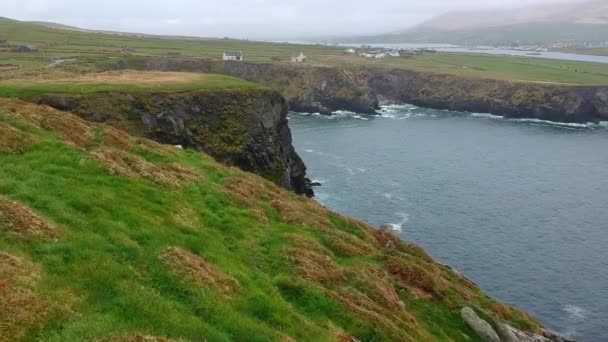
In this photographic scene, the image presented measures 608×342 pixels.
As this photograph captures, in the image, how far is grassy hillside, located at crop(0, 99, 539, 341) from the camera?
15406 millimetres

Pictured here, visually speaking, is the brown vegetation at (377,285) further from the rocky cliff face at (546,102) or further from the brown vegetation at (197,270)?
the rocky cliff face at (546,102)

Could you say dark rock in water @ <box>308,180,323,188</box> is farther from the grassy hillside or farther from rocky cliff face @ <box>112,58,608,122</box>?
rocky cliff face @ <box>112,58,608,122</box>

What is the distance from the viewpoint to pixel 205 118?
82875mm

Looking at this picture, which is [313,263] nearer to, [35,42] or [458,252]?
[458,252]

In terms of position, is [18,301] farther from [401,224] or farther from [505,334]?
[401,224]

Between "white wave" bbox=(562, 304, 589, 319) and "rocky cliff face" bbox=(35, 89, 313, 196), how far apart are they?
130 feet

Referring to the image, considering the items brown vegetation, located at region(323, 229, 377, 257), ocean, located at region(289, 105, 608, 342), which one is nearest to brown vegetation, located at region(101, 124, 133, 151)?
brown vegetation, located at region(323, 229, 377, 257)

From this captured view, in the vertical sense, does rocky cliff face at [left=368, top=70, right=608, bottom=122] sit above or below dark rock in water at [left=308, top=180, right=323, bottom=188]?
above

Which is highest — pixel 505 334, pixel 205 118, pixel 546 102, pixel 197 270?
pixel 197 270

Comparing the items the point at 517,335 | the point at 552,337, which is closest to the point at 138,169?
the point at 517,335

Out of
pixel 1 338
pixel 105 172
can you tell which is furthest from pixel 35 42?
pixel 1 338

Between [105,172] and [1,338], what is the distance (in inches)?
626

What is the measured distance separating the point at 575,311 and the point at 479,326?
33325 mm

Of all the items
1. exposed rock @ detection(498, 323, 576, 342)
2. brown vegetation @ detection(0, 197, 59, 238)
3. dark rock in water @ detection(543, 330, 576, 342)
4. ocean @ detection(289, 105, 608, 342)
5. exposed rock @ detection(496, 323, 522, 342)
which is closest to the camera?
brown vegetation @ detection(0, 197, 59, 238)
